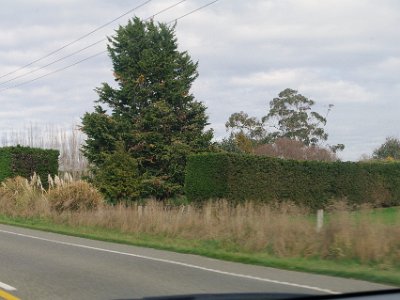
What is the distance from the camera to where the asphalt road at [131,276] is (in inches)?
373

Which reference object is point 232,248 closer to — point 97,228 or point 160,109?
point 97,228

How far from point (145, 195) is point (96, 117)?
5947 millimetres

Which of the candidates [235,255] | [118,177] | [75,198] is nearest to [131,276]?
[235,255]

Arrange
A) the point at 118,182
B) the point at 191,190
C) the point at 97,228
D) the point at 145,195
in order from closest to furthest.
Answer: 1. the point at 97,228
2. the point at 191,190
3. the point at 118,182
4. the point at 145,195

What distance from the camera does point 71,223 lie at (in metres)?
24.7

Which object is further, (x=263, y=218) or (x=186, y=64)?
(x=186, y=64)

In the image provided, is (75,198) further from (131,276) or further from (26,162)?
(131,276)

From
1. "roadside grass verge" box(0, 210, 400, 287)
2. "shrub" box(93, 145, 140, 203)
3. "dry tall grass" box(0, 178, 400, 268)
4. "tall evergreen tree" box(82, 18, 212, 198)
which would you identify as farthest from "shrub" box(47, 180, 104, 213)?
"tall evergreen tree" box(82, 18, 212, 198)

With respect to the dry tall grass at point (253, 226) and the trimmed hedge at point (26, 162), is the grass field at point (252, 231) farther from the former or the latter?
the trimmed hedge at point (26, 162)

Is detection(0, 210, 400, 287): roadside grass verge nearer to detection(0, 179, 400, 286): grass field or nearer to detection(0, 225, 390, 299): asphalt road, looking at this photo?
detection(0, 179, 400, 286): grass field

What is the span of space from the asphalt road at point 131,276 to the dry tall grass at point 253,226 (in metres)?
2.05

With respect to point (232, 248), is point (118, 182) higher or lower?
A: higher

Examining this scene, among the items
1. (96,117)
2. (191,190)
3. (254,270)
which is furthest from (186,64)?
(254,270)

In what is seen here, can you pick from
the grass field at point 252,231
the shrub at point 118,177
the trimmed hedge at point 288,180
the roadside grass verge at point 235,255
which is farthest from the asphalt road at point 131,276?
the shrub at point 118,177
